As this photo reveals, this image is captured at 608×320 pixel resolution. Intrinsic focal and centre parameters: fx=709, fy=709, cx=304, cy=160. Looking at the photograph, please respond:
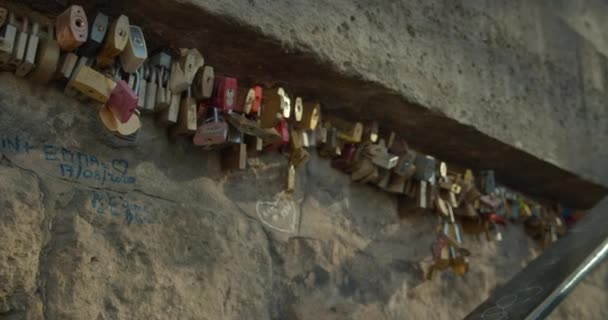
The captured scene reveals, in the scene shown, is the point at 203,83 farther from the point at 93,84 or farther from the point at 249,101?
the point at 93,84

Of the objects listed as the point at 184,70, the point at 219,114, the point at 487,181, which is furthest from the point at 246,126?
the point at 487,181

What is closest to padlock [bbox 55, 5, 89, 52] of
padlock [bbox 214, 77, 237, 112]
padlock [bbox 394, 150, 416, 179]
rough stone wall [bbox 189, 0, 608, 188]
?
rough stone wall [bbox 189, 0, 608, 188]

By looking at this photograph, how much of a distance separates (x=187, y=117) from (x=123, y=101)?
17 centimetres

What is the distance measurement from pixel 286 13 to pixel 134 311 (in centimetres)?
69

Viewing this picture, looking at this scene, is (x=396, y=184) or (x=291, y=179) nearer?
(x=291, y=179)

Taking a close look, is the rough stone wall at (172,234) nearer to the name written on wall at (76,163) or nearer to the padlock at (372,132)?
the name written on wall at (76,163)

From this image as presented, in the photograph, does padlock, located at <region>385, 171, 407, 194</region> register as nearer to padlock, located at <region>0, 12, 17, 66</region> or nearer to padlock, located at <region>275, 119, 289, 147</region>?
padlock, located at <region>275, 119, 289, 147</region>

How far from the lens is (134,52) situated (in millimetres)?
1327

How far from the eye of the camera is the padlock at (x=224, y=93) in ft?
4.92

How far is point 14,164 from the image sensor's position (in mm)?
1227

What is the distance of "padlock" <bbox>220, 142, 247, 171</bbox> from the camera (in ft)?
5.03

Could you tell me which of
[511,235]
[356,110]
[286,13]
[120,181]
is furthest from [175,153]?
[511,235]

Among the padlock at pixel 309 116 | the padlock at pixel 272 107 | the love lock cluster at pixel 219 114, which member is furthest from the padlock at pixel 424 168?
the padlock at pixel 272 107

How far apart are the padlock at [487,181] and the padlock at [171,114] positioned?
3.48 ft
